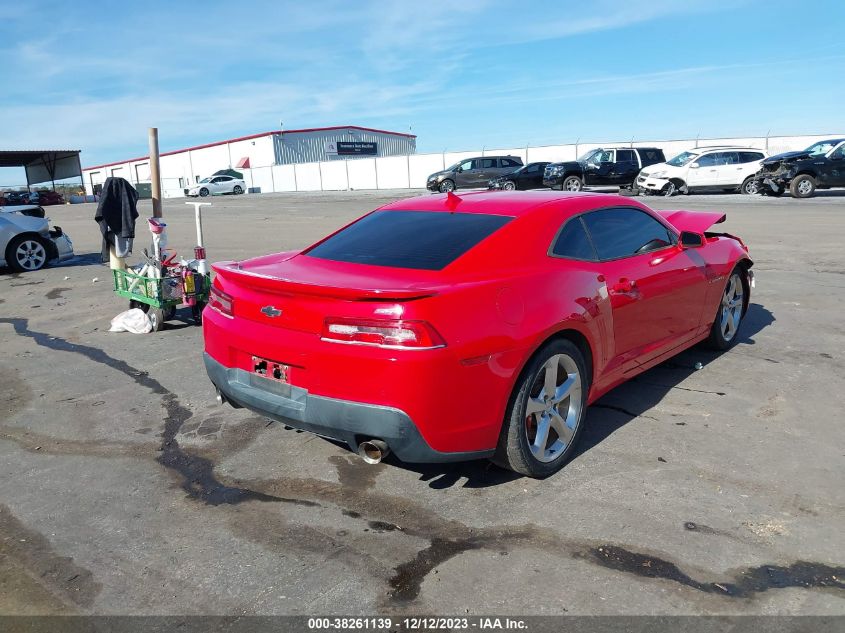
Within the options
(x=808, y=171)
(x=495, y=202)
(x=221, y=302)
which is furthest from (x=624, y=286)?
(x=808, y=171)

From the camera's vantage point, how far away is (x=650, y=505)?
3.45 metres

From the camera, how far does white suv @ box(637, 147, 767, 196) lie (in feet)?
82.9

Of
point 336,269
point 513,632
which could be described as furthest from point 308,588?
point 336,269

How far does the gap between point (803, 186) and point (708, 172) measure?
3.38 m

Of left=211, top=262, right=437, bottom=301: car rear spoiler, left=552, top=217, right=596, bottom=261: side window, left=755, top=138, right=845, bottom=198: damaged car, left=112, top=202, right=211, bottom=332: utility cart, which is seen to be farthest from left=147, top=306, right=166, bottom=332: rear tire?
left=755, top=138, right=845, bottom=198: damaged car

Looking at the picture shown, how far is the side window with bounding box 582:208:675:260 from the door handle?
172 mm

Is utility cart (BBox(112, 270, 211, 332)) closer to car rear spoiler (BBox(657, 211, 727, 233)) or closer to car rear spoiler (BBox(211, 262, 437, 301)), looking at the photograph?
car rear spoiler (BBox(211, 262, 437, 301))

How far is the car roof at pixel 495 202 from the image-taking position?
13.8 ft

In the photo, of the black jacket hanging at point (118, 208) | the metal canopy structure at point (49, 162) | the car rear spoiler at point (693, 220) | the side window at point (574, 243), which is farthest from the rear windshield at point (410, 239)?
the metal canopy structure at point (49, 162)

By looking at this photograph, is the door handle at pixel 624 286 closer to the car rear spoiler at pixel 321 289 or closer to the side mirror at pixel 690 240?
the side mirror at pixel 690 240

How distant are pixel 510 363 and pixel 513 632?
4.04 ft

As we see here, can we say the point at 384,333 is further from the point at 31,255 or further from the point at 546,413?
the point at 31,255

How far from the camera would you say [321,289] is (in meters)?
3.32

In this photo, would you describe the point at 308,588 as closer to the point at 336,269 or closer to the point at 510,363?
the point at 510,363
